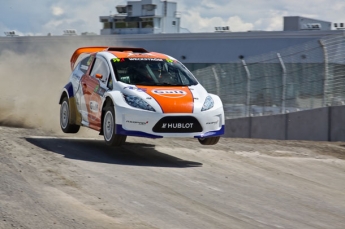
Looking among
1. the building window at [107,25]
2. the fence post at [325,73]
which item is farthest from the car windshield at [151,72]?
the building window at [107,25]

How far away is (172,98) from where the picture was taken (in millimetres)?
11469

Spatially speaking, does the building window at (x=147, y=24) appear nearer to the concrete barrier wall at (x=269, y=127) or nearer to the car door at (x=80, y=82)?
the concrete barrier wall at (x=269, y=127)

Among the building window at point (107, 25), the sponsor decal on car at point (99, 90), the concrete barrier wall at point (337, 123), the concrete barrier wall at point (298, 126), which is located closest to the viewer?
the sponsor decal on car at point (99, 90)

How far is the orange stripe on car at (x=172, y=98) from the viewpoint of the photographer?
1129 centimetres

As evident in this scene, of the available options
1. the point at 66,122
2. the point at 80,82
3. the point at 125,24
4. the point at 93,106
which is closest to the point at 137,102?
the point at 93,106

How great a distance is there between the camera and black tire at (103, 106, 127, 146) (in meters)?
11.6

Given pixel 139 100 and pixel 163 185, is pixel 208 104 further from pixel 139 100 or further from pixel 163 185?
pixel 163 185

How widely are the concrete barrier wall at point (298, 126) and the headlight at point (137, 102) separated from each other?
7.46 m

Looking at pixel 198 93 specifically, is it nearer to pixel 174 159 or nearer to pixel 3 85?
pixel 174 159

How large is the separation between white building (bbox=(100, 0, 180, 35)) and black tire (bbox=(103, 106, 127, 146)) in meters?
48.9

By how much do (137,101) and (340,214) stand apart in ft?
13.2

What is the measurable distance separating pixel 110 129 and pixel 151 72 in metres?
1.34

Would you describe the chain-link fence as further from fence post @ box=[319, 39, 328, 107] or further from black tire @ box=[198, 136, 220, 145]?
black tire @ box=[198, 136, 220, 145]

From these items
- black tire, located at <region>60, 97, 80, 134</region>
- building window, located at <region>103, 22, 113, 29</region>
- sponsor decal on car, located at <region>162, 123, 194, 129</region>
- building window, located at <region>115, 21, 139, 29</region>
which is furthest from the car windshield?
building window, located at <region>103, 22, 113, 29</region>
